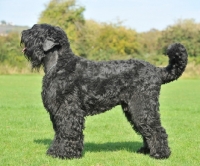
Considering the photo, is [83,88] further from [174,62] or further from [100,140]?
[100,140]

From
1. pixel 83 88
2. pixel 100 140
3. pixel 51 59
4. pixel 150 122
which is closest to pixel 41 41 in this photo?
pixel 51 59

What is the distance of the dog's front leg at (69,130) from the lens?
825 centimetres

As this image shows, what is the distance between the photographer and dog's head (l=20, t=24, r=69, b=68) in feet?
27.6

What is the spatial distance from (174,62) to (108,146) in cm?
277

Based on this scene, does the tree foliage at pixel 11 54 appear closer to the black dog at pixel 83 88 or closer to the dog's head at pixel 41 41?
the dog's head at pixel 41 41

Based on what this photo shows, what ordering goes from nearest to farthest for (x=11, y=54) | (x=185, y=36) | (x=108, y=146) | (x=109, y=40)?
(x=108, y=146)
(x=11, y=54)
(x=185, y=36)
(x=109, y=40)

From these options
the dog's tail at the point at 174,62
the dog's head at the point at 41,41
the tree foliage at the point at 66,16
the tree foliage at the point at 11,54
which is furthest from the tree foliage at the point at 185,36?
the dog's head at the point at 41,41

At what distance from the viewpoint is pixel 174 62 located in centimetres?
877

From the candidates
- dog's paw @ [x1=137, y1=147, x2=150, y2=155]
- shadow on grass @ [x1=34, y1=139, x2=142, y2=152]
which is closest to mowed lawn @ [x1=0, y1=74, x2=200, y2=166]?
shadow on grass @ [x1=34, y1=139, x2=142, y2=152]

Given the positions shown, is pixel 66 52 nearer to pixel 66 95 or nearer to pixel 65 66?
pixel 65 66

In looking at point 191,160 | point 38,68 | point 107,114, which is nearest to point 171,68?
point 191,160

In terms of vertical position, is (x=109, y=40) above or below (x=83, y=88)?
below

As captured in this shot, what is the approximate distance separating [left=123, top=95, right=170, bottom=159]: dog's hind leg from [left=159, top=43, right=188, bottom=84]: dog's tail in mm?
603

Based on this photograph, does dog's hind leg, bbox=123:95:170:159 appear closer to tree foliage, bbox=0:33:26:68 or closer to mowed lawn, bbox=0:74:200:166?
mowed lawn, bbox=0:74:200:166
